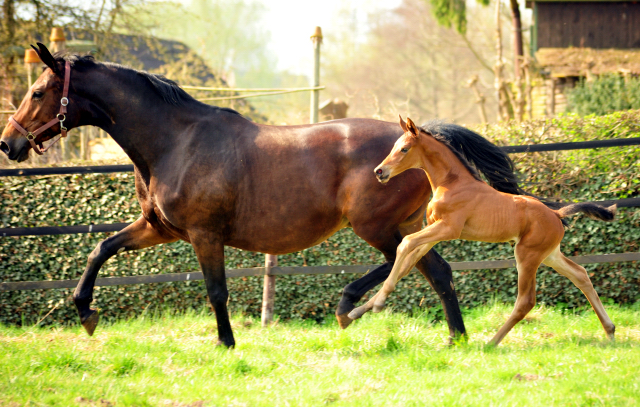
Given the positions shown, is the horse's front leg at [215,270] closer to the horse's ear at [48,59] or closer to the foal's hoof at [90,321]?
the foal's hoof at [90,321]

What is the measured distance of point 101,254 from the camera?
4.25 meters

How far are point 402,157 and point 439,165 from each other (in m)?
0.32

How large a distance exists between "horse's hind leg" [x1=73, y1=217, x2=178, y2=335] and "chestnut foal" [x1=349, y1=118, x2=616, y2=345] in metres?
1.78

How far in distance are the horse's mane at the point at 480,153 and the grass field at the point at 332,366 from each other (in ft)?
3.95

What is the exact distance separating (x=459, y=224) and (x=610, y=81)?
40.3ft

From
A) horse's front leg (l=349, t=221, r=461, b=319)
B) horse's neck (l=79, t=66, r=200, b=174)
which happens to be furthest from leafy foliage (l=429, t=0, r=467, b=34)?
horse's front leg (l=349, t=221, r=461, b=319)

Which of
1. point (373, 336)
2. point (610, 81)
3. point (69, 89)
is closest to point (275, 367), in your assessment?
point (373, 336)

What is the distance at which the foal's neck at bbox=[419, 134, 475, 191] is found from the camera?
371cm

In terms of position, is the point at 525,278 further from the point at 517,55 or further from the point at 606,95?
the point at 517,55

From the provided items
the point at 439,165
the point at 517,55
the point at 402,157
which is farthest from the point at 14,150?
→ the point at 517,55

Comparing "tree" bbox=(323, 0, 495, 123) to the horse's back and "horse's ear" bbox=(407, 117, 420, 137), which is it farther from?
"horse's ear" bbox=(407, 117, 420, 137)

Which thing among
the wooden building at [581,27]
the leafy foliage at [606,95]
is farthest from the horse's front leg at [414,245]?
the wooden building at [581,27]

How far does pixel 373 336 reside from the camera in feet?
14.1

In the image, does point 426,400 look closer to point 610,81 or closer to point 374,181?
point 374,181
